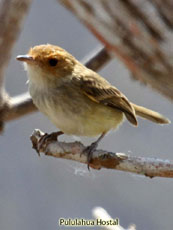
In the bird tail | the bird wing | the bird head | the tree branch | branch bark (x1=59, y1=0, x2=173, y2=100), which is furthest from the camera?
the bird tail

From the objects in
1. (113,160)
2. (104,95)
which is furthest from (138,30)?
(104,95)

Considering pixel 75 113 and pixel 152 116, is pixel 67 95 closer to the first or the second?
pixel 75 113

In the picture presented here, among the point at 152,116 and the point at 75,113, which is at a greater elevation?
the point at 75,113

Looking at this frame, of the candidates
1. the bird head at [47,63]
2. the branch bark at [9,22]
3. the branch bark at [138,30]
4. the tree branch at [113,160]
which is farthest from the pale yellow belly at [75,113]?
the branch bark at [138,30]

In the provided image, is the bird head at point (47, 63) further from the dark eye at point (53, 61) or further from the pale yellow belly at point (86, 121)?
the pale yellow belly at point (86, 121)

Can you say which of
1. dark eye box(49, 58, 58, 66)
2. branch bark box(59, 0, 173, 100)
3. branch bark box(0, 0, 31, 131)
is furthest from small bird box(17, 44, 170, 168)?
branch bark box(59, 0, 173, 100)

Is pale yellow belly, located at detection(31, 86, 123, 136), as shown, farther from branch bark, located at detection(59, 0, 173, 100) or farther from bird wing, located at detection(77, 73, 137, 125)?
branch bark, located at detection(59, 0, 173, 100)

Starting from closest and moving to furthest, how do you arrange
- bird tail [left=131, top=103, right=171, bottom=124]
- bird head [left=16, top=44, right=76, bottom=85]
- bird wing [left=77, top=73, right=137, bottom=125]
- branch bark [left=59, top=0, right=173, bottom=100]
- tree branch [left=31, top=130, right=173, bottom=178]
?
branch bark [left=59, top=0, right=173, bottom=100], tree branch [left=31, top=130, right=173, bottom=178], bird head [left=16, top=44, right=76, bottom=85], bird wing [left=77, top=73, right=137, bottom=125], bird tail [left=131, top=103, right=171, bottom=124]
